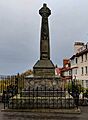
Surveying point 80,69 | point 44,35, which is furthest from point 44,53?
point 80,69

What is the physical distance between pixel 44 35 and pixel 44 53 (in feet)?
3.46

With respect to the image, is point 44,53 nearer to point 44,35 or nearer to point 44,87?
point 44,35

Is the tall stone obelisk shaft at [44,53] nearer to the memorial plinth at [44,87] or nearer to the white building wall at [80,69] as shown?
the memorial plinth at [44,87]

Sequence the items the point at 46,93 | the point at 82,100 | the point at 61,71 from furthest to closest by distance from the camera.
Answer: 1. the point at 61,71
2. the point at 82,100
3. the point at 46,93

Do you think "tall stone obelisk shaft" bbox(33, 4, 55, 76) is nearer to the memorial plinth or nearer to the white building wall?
the memorial plinth

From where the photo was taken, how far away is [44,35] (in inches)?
598

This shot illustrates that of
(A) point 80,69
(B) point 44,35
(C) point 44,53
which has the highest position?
(A) point 80,69

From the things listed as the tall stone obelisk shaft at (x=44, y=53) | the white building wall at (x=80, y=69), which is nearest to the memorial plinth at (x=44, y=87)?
the tall stone obelisk shaft at (x=44, y=53)

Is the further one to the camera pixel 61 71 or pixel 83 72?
pixel 61 71

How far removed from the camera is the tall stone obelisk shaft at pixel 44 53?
48.8 ft

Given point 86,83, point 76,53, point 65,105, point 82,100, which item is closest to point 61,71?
point 76,53

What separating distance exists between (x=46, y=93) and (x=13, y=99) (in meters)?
1.82

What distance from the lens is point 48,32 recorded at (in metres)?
15.3

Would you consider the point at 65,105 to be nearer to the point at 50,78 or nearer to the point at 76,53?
the point at 50,78
